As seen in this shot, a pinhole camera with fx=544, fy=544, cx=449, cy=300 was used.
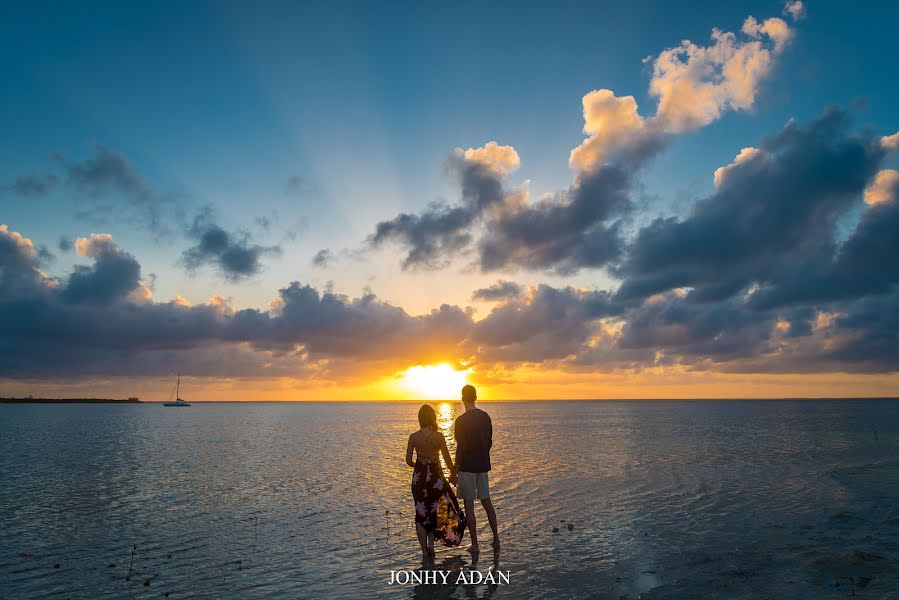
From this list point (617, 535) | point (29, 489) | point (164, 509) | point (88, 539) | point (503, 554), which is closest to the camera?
point (503, 554)

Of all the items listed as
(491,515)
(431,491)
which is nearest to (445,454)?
(431,491)

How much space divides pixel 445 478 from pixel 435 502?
65 centimetres

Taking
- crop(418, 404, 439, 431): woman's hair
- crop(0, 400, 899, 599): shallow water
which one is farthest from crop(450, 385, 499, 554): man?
crop(0, 400, 899, 599): shallow water

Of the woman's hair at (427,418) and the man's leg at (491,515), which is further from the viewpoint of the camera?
the man's leg at (491,515)

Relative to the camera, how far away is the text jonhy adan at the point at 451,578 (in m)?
12.0

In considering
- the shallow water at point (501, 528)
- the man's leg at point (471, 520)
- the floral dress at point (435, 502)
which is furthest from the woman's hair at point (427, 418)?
the shallow water at point (501, 528)

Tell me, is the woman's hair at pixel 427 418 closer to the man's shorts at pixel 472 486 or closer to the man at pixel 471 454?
the man at pixel 471 454

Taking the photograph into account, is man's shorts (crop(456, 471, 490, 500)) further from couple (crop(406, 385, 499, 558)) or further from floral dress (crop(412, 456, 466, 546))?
floral dress (crop(412, 456, 466, 546))

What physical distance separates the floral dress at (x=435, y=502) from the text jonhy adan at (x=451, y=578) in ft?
2.82

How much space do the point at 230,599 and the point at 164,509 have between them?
554 inches

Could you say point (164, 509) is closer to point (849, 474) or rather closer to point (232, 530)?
point (232, 530)

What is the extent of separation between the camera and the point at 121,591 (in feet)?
42.5

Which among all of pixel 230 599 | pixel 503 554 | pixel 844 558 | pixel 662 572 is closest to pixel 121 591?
pixel 230 599

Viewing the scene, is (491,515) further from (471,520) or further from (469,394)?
(469,394)
